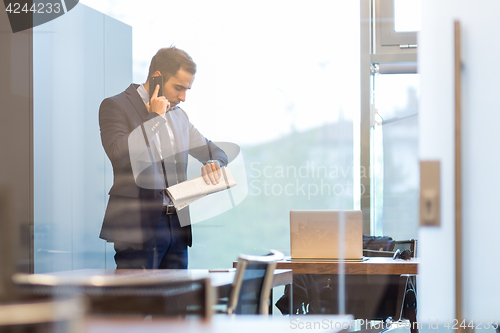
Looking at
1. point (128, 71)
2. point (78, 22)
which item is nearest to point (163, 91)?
point (128, 71)

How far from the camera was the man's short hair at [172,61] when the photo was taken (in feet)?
13.8

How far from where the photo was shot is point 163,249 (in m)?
3.63

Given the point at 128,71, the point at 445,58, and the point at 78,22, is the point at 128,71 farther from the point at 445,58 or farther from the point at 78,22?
the point at 445,58

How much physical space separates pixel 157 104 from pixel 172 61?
59 cm

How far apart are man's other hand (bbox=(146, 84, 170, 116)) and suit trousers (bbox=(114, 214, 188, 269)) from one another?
79cm

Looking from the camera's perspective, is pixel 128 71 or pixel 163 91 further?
pixel 128 71

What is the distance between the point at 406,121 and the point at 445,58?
2.63 m

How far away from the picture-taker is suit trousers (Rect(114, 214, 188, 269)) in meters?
3.57

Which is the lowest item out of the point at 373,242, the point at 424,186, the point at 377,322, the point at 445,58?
the point at 377,322

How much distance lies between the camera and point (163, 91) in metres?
3.94

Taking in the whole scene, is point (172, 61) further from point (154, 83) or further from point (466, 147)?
point (466, 147)

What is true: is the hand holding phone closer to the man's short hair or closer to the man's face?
the man's face

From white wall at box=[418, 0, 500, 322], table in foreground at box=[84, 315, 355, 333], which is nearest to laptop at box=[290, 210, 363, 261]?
white wall at box=[418, 0, 500, 322]

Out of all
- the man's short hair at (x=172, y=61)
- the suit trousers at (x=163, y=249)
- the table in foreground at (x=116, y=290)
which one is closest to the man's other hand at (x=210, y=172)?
the suit trousers at (x=163, y=249)
